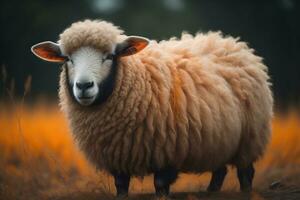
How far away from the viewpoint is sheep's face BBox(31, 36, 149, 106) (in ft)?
18.6

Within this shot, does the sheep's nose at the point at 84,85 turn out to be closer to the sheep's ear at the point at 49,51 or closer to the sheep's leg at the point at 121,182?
the sheep's ear at the point at 49,51

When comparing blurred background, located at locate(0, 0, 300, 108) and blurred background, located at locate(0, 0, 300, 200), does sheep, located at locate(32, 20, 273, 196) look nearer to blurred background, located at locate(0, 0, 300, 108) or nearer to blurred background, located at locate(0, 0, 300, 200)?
blurred background, located at locate(0, 0, 300, 200)

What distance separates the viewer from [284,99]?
21.1 meters

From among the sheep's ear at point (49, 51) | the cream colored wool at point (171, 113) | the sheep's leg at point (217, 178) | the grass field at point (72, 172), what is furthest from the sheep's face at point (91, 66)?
the sheep's leg at point (217, 178)

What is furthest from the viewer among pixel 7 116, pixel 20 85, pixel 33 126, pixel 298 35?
pixel 20 85

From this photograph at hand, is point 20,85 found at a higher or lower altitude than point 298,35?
lower

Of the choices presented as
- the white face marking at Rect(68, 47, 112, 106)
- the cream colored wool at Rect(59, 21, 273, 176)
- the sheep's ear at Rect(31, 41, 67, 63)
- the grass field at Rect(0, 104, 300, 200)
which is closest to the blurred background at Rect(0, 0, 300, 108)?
the grass field at Rect(0, 104, 300, 200)

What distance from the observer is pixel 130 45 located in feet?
20.2

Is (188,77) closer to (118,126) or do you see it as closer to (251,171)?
(118,126)

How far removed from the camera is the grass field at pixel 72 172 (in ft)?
21.2

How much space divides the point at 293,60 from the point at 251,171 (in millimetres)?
14241

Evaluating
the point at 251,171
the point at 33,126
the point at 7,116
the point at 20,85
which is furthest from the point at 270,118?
the point at 20,85

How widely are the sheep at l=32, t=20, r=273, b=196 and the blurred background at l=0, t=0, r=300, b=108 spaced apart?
13866mm

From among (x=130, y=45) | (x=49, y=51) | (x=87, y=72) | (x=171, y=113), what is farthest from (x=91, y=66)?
(x=171, y=113)
